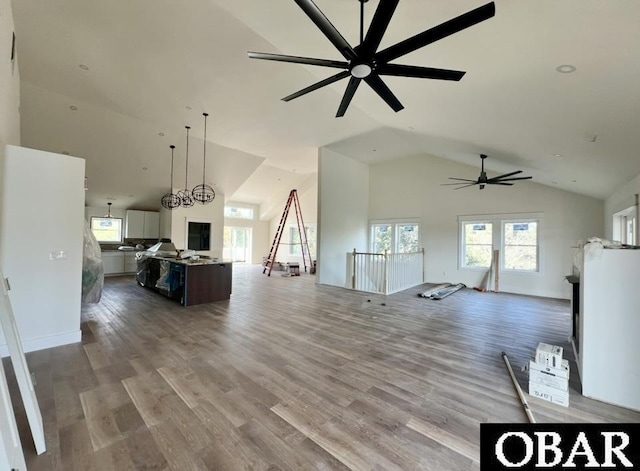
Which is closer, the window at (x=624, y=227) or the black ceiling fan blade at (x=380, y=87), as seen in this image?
the black ceiling fan blade at (x=380, y=87)

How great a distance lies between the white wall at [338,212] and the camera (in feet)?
26.3

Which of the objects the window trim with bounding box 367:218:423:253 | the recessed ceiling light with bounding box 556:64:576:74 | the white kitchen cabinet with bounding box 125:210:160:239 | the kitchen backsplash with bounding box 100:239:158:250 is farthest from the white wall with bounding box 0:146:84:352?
the window trim with bounding box 367:218:423:253

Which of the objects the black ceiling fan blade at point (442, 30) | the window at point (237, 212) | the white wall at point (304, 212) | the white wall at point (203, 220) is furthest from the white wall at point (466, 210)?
the black ceiling fan blade at point (442, 30)

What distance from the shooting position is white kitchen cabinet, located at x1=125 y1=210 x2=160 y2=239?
1012 cm

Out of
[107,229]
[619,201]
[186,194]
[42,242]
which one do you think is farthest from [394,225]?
[107,229]

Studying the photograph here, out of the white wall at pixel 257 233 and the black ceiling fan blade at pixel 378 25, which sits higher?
the black ceiling fan blade at pixel 378 25

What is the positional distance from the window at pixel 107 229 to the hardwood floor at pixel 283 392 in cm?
667

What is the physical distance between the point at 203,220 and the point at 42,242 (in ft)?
24.0

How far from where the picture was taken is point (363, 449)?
68.8 inches

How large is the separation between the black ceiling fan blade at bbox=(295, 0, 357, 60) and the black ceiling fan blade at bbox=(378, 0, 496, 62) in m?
0.24

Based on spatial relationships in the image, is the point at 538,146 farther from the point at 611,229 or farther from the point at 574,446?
the point at 574,446

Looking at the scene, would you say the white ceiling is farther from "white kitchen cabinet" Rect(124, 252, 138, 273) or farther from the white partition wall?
"white kitchen cabinet" Rect(124, 252, 138, 273)

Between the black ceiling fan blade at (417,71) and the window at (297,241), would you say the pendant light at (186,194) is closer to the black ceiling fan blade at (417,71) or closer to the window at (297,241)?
the window at (297,241)

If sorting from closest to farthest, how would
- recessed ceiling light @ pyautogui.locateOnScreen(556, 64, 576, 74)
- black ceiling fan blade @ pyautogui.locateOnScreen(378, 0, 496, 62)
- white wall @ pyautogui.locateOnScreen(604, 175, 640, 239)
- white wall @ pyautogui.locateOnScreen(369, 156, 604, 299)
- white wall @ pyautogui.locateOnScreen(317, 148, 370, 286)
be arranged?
black ceiling fan blade @ pyautogui.locateOnScreen(378, 0, 496, 62) → recessed ceiling light @ pyautogui.locateOnScreen(556, 64, 576, 74) → white wall @ pyautogui.locateOnScreen(604, 175, 640, 239) → white wall @ pyautogui.locateOnScreen(369, 156, 604, 299) → white wall @ pyautogui.locateOnScreen(317, 148, 370, 286)
